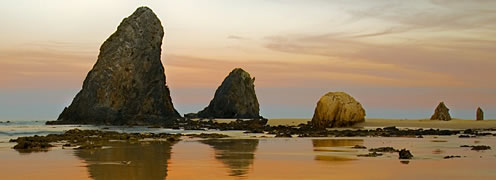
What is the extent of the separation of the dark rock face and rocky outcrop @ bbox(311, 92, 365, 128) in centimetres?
5290

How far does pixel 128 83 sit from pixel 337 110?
41.1 m

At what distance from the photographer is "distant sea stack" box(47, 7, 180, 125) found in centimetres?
7388

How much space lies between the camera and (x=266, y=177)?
494 inches

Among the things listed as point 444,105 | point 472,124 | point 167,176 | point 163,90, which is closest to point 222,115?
point 163,90

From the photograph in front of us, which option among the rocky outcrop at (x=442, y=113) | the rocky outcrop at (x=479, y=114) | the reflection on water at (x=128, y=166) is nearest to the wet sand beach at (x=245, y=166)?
the reflection on water at (x=128, y=166)

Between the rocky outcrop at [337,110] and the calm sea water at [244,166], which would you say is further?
the rocky outcrop at [337,110]

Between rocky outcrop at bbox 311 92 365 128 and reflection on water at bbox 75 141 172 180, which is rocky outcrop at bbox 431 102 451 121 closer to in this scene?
rocky outcrop at bbox 311 92 365 128

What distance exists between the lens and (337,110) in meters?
43.5

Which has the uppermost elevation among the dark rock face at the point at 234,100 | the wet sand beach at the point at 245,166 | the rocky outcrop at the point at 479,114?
the dark rock face at the point at 234,100

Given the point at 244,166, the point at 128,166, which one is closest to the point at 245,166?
the point at 244,166

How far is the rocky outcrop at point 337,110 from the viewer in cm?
4334

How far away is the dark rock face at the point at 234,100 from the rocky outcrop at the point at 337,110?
5290 centimetres

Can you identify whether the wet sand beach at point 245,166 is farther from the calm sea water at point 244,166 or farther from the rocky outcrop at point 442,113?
the rocky outcrop at point 442,113

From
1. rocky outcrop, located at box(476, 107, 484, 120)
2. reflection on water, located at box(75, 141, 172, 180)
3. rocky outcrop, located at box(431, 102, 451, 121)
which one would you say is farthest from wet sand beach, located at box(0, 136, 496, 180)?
rocky outcrop, located at box(476, 107, 484, 120)
